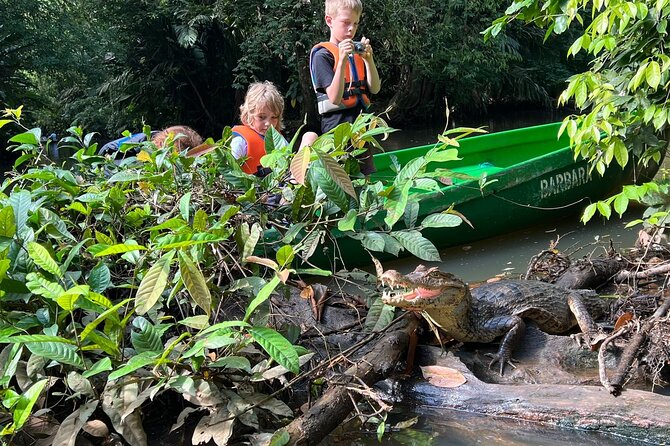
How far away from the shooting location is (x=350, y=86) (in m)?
4.85

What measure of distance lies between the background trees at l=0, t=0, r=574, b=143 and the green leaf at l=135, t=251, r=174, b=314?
42.4 feet

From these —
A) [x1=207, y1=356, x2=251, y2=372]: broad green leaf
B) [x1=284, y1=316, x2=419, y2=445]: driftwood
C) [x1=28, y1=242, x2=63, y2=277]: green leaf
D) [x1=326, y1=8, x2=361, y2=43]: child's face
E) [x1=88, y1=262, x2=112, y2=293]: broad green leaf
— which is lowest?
[x1=284, y1=316, x2=419, y2=445]: driftwood

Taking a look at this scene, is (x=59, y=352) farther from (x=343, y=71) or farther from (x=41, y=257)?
(x=343, y=71)

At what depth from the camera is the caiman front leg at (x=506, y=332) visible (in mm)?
3199

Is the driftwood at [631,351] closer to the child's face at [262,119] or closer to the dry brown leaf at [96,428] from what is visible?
the dry brown leaf at [96,428]

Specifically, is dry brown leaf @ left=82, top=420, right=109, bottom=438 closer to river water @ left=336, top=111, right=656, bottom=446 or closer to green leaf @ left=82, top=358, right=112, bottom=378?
green leaf @ left=82, top=358, right=112, bottom=378

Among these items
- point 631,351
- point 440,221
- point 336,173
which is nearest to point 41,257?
point 336,173

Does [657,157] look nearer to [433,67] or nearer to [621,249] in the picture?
[621,249]

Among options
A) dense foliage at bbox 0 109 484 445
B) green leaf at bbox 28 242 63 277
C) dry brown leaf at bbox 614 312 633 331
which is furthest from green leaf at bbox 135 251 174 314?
dry brown leaf at bbox 614 312 633 331

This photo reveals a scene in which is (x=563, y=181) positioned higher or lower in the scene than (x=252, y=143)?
lower

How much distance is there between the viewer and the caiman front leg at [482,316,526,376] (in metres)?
3.20

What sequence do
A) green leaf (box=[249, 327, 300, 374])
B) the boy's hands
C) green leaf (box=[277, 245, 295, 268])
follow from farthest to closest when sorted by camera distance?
1. the boy's hands
2. green leaf (box=[277, 245, 295, 268])
3. green leaf (box=[249, 327, 300, 374])

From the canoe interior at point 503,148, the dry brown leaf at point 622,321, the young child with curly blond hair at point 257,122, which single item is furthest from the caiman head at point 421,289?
the canoe interior at point 503,148

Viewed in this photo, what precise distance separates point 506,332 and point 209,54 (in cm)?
1504
